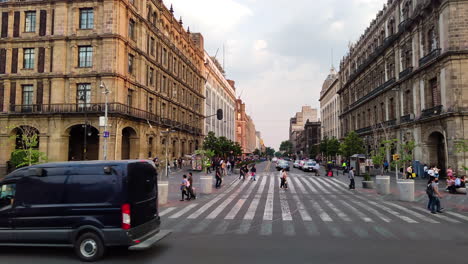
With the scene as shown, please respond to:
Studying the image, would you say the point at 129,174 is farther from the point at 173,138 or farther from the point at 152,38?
the point at 173,138

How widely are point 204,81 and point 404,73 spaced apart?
4461cm

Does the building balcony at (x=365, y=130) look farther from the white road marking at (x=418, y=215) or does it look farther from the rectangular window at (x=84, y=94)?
the rectangular window at (x=84, y=94)

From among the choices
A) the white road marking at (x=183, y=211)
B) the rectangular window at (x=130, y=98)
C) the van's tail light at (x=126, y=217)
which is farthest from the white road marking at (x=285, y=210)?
the rectangular window at (x=130, y=98)

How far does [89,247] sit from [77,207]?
956 millimetres

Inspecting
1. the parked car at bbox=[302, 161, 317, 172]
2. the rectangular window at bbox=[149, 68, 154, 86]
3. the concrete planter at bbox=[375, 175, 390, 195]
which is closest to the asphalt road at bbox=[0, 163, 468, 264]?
the concrete planter at bbox=[375, 175, 390, 195]

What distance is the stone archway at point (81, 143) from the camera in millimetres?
35875

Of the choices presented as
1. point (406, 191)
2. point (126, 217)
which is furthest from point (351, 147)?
point (126, 217)

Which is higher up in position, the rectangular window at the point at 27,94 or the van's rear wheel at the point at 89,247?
the rectangular window at the point at 27,94

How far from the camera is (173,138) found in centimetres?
5138

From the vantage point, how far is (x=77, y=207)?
730 centimetres

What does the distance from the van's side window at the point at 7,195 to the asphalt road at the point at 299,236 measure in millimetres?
1239

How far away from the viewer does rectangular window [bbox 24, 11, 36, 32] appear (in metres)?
35.4

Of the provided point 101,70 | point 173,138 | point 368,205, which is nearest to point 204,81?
point 173,138

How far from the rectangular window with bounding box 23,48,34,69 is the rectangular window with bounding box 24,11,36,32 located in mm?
2347
